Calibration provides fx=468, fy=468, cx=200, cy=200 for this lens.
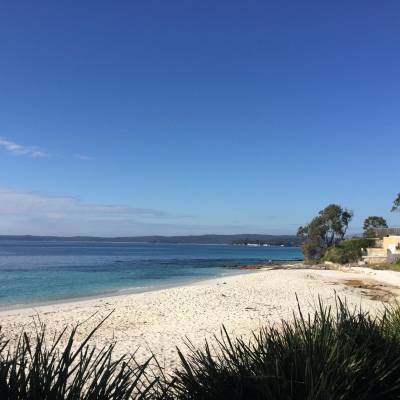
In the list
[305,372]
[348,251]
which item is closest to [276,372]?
[305,372]

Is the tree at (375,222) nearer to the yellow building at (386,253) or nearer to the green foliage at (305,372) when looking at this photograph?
the yellow building at (386,253)

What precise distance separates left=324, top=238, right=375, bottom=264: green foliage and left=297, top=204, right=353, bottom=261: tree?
1010 cm

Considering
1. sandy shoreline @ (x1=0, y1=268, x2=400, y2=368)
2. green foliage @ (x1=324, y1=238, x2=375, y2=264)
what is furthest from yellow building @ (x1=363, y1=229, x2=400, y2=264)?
sandy shoreline @ (x1=0, y1=268, x2=400, y2=368)

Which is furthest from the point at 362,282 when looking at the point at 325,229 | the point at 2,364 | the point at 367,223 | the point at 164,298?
the point at 367,223

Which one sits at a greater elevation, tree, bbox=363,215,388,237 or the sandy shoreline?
→ tree, bbox=363,215,388,237

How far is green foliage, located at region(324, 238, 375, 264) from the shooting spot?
5297cm

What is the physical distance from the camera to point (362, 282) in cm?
3161

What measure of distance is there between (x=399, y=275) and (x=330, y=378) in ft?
106

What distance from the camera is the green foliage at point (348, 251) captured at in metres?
53.0

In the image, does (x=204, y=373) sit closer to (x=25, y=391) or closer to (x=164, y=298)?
(x=25, y=391)

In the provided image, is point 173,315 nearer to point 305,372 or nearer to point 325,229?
point 305,372

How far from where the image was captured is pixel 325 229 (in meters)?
72.8

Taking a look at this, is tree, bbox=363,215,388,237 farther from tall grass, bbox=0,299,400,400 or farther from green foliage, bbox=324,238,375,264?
tall grass, bbox=0,299,400,400

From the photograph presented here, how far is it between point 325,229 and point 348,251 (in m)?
19.0
